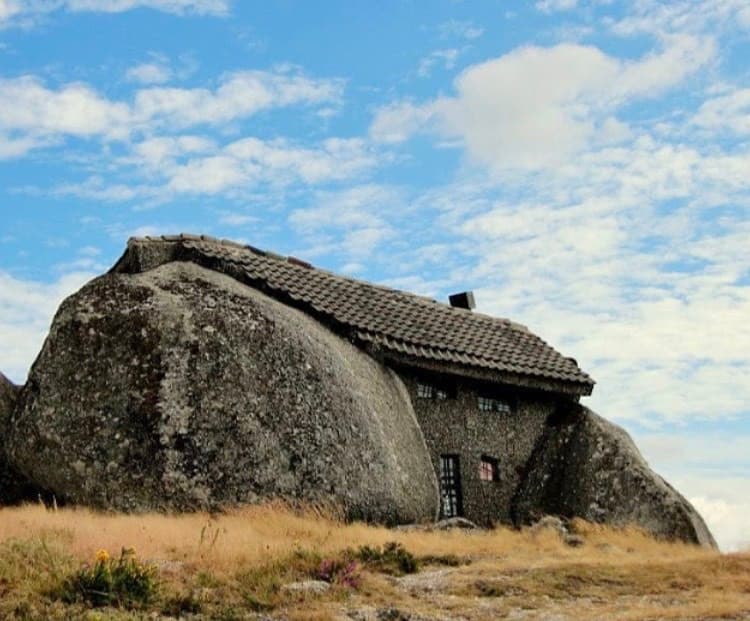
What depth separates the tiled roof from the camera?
28.7 m

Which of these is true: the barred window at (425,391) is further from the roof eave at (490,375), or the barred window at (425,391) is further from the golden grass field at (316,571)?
the golden grass field at (316,571)

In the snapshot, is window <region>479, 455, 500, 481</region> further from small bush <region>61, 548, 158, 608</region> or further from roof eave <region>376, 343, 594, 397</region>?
small bush <region>61, 548, 158, 608</region>

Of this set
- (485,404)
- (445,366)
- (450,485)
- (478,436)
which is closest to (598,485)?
(478,436)

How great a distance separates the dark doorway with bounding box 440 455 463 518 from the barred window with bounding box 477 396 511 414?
1.71 meters

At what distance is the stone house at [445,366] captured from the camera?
94.3 feet

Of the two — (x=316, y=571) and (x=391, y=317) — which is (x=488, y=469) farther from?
(x=316, y=571)

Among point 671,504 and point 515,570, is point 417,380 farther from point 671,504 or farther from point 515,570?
point 515,570

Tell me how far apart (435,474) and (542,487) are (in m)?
3.51

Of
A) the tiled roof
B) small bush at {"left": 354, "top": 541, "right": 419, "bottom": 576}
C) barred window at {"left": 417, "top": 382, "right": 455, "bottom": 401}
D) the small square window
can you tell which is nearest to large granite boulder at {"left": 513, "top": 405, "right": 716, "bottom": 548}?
the tiled roof

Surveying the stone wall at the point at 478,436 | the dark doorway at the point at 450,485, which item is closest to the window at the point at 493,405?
the stone wall at the point at 478,436

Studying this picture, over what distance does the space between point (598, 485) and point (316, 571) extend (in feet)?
43.4

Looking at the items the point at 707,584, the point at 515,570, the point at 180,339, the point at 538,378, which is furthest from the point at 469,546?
the point at 538,378

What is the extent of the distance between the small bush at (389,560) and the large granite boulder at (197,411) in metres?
4.22

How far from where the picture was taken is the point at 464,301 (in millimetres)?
35656
